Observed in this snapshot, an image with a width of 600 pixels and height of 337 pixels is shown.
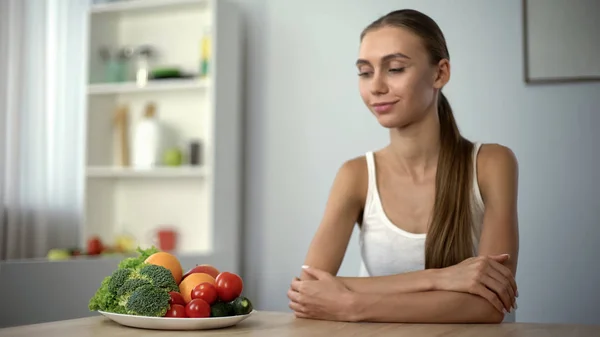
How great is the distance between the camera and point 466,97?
123 inches

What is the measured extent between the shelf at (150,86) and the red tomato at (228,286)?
2.39 metres

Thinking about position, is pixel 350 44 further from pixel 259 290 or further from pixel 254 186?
pixel 259 290

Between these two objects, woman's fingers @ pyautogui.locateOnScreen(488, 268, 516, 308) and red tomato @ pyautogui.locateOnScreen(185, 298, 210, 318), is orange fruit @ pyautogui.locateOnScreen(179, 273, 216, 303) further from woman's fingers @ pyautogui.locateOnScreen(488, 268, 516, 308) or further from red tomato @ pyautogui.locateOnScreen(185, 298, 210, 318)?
woman's fingers @ pyautogui.locateOnScreen(488, 268, 516, 308)

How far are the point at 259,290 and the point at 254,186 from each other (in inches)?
20.7

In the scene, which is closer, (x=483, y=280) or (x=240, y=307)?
(x=240, y=307)

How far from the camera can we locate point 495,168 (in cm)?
179

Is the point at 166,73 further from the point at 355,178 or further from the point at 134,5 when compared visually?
the point at 355,178

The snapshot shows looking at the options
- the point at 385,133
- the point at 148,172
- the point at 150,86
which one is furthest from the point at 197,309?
the point at 150,86

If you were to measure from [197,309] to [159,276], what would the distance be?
0.09 metres

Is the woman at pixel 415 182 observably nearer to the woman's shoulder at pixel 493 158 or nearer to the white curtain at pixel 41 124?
the woman's shoulder at pixel 493 158

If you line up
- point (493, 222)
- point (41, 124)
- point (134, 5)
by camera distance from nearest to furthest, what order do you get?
point (493, 222)
point (41, 124)
point (134, 5)

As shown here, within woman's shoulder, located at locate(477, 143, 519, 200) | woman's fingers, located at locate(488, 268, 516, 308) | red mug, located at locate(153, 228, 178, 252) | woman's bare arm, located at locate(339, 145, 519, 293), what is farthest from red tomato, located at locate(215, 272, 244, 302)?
red mug, located at locate(153, 228, 178, 252)

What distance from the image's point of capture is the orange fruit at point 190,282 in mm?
1199

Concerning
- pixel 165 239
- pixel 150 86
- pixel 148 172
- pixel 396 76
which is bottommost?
pixel 165 239
